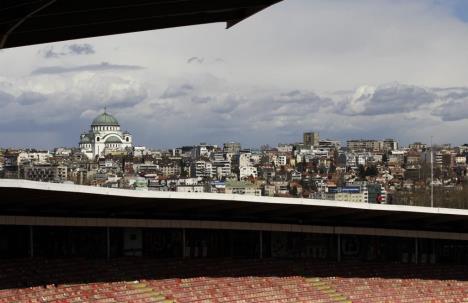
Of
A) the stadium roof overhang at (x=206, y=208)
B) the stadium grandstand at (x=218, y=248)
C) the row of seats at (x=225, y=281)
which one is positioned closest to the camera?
the stadium roof overhang at (x=206, y=208)

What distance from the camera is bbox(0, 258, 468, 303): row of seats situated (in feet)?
103

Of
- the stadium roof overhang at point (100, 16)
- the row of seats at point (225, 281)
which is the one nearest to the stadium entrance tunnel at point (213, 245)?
the row of seats at point (225, 281)

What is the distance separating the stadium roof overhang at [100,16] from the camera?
1521 cm

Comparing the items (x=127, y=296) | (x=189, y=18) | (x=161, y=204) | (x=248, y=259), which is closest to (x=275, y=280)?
(x=248, y=259)

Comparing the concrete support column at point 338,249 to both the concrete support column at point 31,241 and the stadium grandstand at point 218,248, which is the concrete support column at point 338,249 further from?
the concrete support column at point 31,241

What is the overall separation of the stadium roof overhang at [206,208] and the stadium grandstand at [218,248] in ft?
0.16

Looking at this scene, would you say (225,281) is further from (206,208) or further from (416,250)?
(416,250)

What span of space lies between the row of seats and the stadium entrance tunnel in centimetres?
45

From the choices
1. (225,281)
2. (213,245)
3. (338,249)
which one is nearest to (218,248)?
(213,245)

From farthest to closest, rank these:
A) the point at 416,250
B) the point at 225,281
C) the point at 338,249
Result: 1. the point at 416,250
2. the point at 338,249
3. the point at 225,281

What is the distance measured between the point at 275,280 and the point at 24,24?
23.7 m

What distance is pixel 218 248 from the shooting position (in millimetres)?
40219

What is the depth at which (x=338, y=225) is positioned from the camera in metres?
43.8

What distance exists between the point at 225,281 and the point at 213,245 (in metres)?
3.53
